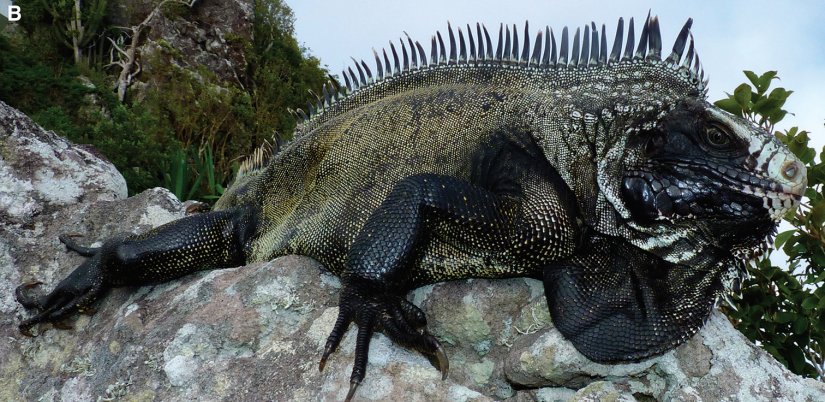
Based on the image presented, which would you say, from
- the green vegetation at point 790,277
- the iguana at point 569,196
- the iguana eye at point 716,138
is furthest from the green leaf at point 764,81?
the iguana eye at point 716,138

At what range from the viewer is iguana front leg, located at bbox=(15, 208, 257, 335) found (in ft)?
10.4

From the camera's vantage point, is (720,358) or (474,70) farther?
(474,70)

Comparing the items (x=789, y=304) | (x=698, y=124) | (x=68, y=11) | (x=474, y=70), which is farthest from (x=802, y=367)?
(x=68, y=11)

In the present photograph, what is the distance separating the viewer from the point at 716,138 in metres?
A: 2.29

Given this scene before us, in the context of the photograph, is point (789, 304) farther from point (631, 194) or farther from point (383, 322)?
point (383, 322)

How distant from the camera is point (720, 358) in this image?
2338 millimetres

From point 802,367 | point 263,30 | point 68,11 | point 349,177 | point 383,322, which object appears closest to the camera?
point 383,322

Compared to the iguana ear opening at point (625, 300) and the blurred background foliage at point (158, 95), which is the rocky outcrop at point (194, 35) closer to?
the blurred background foliage at point (158, 95)

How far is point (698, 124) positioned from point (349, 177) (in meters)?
1.53

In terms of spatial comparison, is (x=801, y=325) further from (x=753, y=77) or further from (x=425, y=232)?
(x=425, y=232)

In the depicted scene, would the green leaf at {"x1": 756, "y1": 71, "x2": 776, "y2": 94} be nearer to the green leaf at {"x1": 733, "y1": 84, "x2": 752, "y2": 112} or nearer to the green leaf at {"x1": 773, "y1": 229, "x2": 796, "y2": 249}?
the green leaf at {"x1": 733, "y1": 84, "x2": 752, "y2": 112}

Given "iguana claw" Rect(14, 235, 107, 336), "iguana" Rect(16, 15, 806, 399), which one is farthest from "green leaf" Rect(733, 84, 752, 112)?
"iguana claw" Rect(14, 235, 107, 336)

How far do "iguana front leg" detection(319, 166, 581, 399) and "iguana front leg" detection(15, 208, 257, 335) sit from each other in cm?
118

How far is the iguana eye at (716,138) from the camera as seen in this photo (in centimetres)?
228
